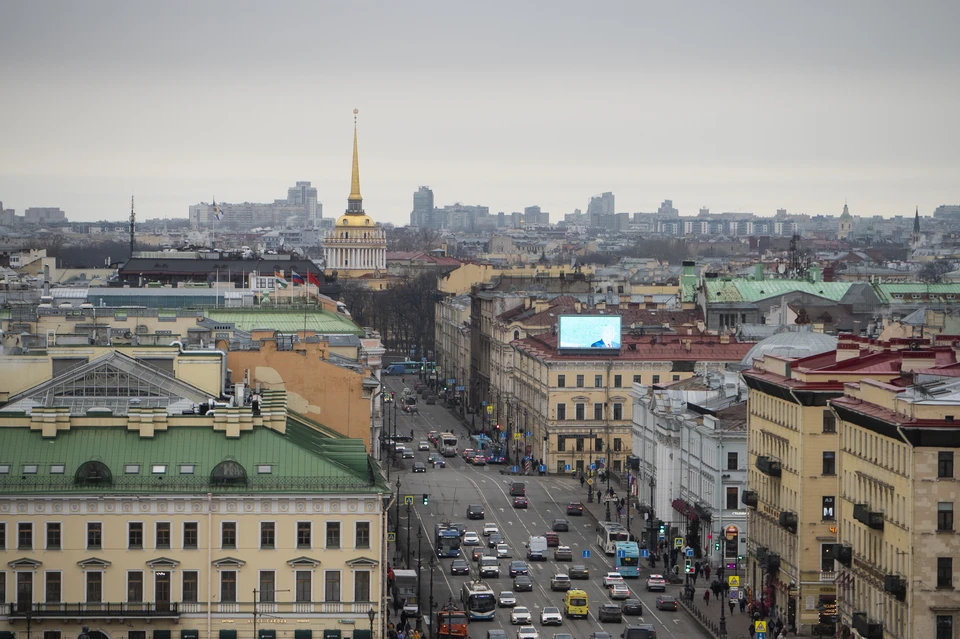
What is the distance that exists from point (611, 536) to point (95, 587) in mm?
33741

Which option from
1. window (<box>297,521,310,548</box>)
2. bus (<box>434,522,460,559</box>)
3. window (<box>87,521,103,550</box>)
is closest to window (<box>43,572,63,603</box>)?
window (<box>87,521,103,550</box>)

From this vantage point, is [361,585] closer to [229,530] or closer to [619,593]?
[229,530]

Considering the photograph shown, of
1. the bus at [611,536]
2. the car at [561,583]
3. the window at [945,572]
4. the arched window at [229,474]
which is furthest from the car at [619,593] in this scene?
the arched window at [229,474]

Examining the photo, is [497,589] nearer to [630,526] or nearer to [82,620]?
[630,526]

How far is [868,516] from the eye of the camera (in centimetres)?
6384

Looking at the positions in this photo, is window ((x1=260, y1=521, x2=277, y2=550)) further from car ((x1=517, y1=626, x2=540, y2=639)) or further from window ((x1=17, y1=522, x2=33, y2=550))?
car ((x1=517, y1=626, x2=540, y2=639))

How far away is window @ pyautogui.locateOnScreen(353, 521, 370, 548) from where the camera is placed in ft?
195

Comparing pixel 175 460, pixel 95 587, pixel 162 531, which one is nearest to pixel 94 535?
pixel 95 587

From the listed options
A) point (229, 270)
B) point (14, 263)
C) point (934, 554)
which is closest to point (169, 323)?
point (934, 554)

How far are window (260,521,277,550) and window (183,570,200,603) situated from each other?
6.24 ft

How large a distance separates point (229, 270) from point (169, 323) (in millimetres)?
58307

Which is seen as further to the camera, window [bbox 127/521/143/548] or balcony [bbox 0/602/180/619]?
window [bbox 127/521/143/548]

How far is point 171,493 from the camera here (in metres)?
59.1

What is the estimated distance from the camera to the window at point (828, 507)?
73062mm
